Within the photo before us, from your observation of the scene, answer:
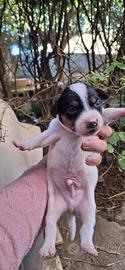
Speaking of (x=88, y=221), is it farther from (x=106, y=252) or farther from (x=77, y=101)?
(x=106, y=252)

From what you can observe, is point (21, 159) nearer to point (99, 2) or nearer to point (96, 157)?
point (96, 157)

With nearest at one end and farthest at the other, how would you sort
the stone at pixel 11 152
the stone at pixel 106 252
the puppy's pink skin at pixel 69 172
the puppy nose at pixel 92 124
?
1. the puppy nose at pixel 92 124
2. the puppy's pink skin at pixel 69 172
3. the stone at pixel 11 152
4. the stone at pixel 106 252

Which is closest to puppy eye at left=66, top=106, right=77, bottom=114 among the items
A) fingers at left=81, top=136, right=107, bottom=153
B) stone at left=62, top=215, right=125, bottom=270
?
fingers at left=81, top=136, right=107, bottom=153

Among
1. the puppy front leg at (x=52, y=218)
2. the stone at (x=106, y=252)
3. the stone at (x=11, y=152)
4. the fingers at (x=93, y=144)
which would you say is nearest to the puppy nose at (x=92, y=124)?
the fingers at (x=93, y=144)

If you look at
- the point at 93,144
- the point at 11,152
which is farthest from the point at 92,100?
the point at 11,152

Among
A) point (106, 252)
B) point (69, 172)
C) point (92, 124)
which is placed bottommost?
point (106, 252)

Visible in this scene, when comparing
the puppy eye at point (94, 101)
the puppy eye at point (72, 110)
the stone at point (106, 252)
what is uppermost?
the puppy eye at point (94, 101)

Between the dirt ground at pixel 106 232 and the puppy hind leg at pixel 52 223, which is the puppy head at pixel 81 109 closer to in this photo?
the puppy hind leg at pixel 52 223

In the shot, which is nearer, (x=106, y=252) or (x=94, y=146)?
(x=94, y=146)
